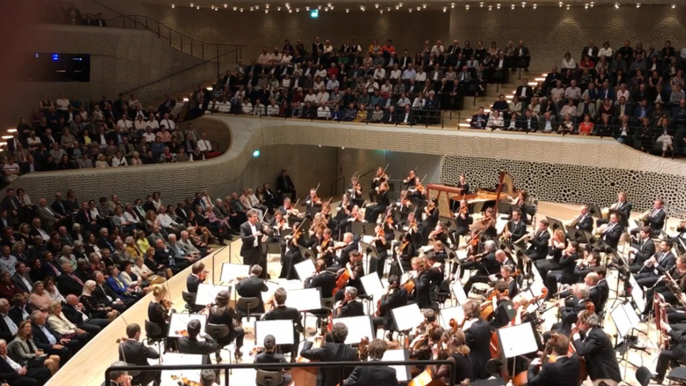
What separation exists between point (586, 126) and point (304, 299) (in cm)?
1125

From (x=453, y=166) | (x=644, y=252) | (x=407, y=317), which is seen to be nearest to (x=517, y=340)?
(x=407, y=317)

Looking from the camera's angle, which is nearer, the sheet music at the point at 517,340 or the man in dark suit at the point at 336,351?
the man in dark suit at the point at 336,351

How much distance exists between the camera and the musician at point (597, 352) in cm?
699

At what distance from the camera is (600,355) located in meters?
7.05

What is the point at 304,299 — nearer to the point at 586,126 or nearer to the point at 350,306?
the point at 350,306

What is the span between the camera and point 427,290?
10016 millimetres

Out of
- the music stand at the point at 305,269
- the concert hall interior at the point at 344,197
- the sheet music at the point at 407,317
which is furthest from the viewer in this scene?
the music stand at the point at 305,269

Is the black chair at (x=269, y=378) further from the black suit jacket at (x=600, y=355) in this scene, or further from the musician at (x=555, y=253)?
the musician at (x=555, y=253)

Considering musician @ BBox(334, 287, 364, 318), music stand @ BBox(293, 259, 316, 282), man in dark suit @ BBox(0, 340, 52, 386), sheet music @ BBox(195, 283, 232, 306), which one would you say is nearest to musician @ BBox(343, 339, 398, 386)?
musician @ BBox(334, 287, 364, 318)

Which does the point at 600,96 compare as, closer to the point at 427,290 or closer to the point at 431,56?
the point at 431,56

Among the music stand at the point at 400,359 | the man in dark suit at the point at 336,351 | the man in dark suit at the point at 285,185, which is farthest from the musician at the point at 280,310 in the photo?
the man in dark suit at the point at 285,185

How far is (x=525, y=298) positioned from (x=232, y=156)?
40.8ft

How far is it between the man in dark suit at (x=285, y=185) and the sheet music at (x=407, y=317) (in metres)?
13.3

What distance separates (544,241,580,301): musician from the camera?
35.8 ft
